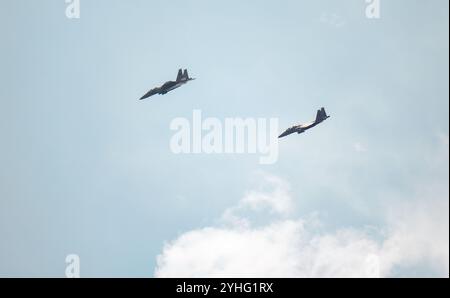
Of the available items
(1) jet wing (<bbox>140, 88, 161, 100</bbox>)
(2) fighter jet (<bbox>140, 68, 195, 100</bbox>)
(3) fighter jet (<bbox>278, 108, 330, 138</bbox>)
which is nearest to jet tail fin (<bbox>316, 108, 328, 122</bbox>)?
(3) fighter jet (<bbox>278, 108, 330, 138</bbox>)

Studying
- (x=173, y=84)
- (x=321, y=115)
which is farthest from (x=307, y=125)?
(x=173, y=84)

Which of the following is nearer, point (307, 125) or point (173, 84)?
point (173, 84)

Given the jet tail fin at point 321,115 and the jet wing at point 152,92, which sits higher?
the jet wing at point 152,92

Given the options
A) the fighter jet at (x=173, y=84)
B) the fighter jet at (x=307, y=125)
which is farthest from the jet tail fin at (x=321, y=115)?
the fighter jet at (x=173, y=84)

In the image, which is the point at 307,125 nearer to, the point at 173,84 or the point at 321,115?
the point at 321,115

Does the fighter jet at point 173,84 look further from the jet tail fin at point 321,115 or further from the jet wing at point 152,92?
the jet tail fin at point 321,115

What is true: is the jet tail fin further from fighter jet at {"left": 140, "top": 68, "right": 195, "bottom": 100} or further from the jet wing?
the jet wing
